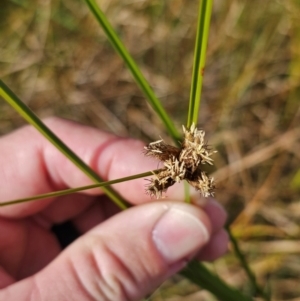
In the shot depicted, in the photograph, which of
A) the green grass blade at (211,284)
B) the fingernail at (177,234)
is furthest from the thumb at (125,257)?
the green grass blade at (211,284)

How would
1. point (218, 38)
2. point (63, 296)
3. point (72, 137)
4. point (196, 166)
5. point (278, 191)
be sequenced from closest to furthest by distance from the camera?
point (196, 166)
point (63, 296)
point (72, 137)
point (278, 191)
point (218, 38)

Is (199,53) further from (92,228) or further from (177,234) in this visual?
(92,228)

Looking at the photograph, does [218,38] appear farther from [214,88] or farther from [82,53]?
[82,53]

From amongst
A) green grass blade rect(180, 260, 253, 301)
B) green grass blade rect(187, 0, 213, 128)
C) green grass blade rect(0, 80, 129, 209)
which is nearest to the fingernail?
green grass blade rect(180, 260, 253, 301)

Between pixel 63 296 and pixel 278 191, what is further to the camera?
pixel 278 191

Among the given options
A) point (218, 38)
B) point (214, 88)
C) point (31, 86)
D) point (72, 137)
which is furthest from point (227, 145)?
point (31, 86)

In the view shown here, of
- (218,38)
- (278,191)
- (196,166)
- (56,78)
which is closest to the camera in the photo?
(196,166)

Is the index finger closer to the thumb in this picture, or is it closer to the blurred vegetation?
the thumb

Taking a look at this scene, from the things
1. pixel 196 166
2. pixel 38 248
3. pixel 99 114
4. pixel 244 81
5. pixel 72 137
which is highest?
pixel 99 114
